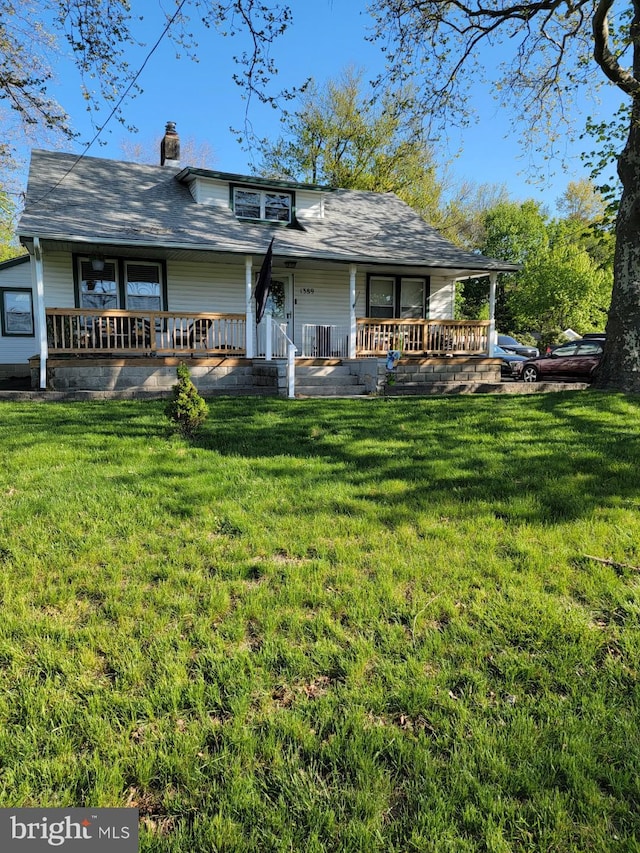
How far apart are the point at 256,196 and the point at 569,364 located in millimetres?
10443

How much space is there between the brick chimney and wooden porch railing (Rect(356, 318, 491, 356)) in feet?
27.9

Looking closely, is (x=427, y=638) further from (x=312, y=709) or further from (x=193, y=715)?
(x=193, y=715)

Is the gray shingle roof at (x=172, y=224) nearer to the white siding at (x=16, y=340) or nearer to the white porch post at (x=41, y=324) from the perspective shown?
the white porch post at (x=41, y=324)

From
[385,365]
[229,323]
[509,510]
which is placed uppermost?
[229,323]

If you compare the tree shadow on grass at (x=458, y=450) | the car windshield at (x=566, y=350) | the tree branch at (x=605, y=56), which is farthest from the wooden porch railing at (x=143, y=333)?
the car windshield at (x=566, y=350)

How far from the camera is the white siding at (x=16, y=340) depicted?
15.5 m

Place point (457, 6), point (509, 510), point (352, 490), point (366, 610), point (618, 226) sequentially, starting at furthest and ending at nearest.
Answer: point (457, 6), point (618, 226), point (352, 490), point (509, 510), point (366, 610)

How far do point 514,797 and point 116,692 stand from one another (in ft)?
5.05

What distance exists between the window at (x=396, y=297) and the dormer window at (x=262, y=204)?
127 inches

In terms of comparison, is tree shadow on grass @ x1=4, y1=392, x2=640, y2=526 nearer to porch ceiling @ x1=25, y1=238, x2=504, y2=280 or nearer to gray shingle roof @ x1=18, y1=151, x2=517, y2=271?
porch ceiling @ x1=25, y1=238, x2=504, y2=280

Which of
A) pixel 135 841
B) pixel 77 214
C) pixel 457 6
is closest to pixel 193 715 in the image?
pixel 135 841

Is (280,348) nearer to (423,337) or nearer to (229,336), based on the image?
(229,336)

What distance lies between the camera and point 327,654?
2.38 meters

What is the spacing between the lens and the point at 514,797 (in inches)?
67.4
